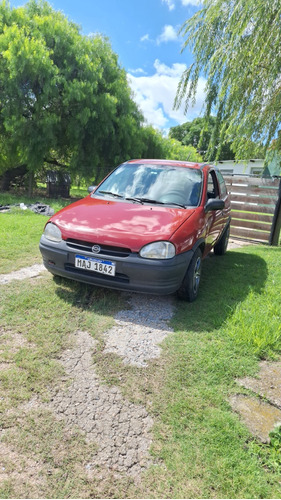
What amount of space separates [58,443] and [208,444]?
868 millimetres

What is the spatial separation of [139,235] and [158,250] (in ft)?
0.83

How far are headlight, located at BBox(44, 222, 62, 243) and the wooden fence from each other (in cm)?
625

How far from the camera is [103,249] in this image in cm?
298

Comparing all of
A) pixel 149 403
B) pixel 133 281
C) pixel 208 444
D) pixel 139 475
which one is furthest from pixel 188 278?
pixel 139 475

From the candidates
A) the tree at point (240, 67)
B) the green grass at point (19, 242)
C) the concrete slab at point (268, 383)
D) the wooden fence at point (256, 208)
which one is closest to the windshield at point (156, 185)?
the green grass at point (19, 242)

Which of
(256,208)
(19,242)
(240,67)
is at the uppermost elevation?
(240,67)

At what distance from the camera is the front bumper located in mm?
2822

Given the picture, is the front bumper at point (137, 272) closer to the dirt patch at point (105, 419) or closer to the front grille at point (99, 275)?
the front grille at point (99, 275)

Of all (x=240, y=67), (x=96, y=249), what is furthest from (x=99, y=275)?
(x=240, y=67)

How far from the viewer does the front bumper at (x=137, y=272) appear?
9.26ft

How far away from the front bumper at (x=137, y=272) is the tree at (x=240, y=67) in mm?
5112

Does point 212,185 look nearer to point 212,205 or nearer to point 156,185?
point 212,205

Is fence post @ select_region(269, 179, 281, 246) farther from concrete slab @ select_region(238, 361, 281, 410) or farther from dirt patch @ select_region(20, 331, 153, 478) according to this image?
dirt patch @ select_region(20, 331, 153, 478)

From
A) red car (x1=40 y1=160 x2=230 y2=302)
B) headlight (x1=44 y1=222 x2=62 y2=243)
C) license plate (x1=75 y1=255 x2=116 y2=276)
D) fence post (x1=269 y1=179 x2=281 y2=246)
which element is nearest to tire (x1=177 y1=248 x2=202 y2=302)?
red car (x1=40 y1=160 x2=230 y2=302)
